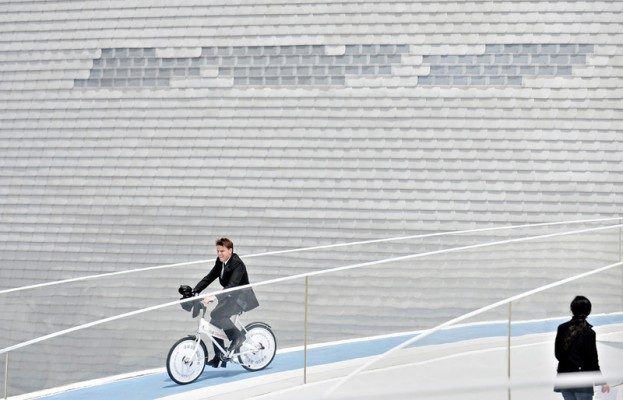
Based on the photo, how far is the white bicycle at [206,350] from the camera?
7059 mm

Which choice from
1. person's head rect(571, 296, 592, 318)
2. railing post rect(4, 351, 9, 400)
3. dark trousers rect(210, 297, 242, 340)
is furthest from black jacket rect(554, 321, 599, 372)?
railing post rect(4, 351, 9, 400)

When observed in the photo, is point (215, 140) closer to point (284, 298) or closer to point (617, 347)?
point (284, 298)

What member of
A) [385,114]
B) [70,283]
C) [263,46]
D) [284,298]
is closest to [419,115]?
[385,114]

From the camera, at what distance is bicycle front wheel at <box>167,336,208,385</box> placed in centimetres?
701

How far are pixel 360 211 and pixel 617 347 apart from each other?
762cm

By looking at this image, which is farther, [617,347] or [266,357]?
[266,357]

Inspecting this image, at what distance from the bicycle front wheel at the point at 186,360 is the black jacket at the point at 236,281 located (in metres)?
0.39

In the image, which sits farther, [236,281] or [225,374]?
[236,281]

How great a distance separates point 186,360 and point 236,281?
0.79 meters

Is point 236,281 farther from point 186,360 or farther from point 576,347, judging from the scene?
point 576,347

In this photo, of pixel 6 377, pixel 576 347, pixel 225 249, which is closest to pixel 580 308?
pixel 576 347

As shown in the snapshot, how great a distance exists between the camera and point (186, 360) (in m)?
7.09

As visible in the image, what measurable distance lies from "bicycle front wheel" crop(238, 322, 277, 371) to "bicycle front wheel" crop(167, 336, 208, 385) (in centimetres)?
33

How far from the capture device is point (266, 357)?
7277 millimetres
